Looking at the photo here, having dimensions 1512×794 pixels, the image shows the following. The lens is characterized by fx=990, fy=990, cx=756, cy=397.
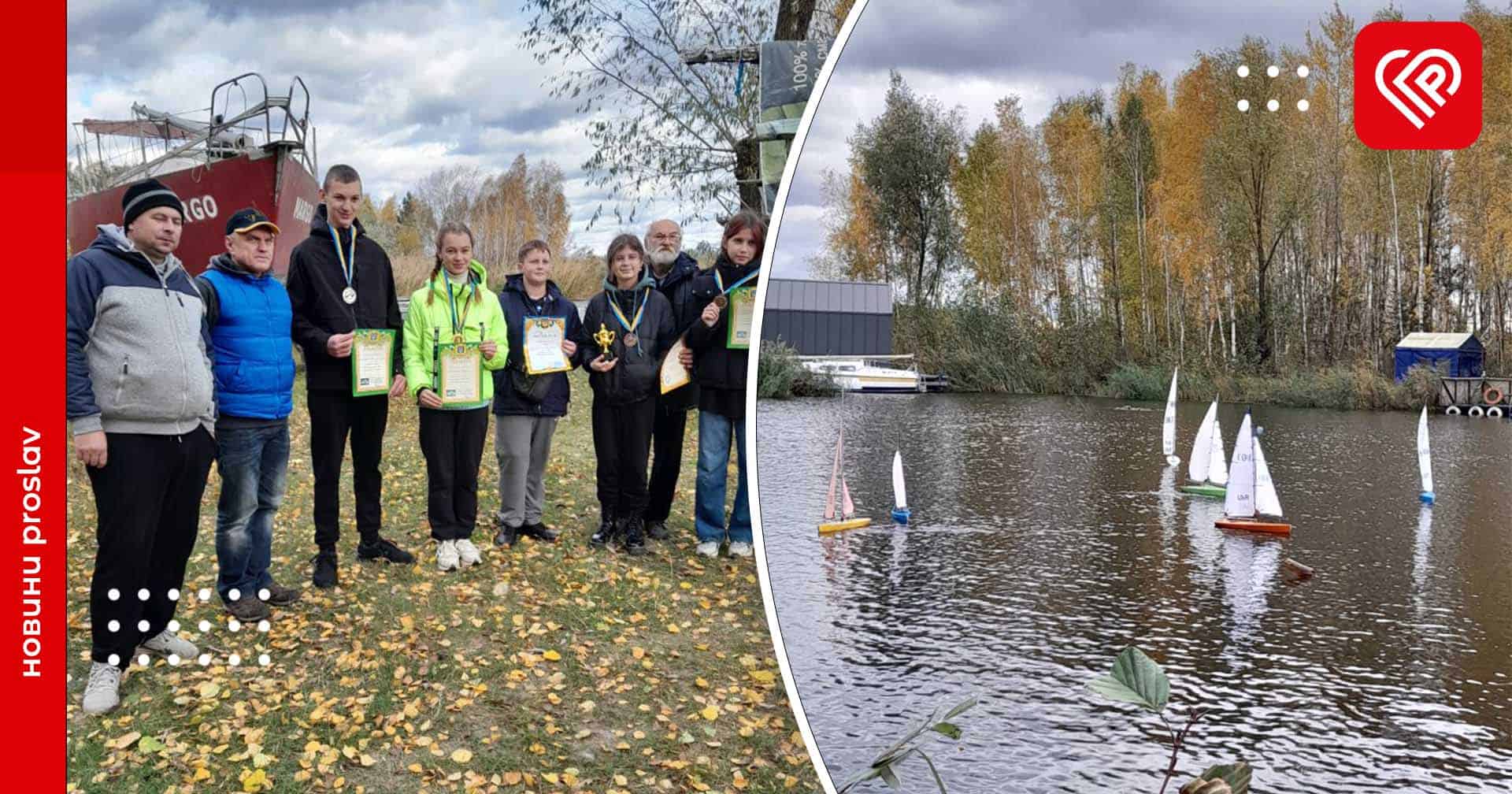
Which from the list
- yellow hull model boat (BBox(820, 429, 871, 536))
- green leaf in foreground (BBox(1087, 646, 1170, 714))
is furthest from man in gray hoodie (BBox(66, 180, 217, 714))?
green leaf in foreground (BBox(1087, 646, 1170, 714))

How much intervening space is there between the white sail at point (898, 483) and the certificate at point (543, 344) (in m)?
1.90

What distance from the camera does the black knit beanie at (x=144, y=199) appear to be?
95.8 inches

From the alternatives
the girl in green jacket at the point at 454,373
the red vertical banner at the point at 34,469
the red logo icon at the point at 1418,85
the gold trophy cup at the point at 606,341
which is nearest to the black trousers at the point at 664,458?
the gold trophy cup at the point at 606,341

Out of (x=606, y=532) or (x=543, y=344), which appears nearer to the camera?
(x=543, y=344)

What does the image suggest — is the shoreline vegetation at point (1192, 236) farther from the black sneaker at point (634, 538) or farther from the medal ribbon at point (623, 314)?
the black sneaker at point (634, 538)

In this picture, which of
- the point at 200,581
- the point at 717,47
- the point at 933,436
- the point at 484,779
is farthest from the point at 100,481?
the point at 933,436

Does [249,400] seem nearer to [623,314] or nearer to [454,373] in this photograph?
[454,373]

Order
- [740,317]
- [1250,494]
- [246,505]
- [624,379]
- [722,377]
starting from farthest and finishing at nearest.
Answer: [624,379]
[246,505]
[722,377]
[740,317]
[1250,494]

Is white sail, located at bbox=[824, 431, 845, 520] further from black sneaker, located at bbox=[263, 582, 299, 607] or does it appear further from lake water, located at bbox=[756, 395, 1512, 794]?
black sneaker, located at bbox=[263, 582, 299, 607]

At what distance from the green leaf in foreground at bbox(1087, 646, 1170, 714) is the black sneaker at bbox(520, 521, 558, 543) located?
7.69ft

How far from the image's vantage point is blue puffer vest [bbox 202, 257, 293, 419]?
273 cm

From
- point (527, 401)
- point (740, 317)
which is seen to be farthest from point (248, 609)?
point (740, 317)

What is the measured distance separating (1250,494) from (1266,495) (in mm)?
66

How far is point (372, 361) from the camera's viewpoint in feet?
9.69
